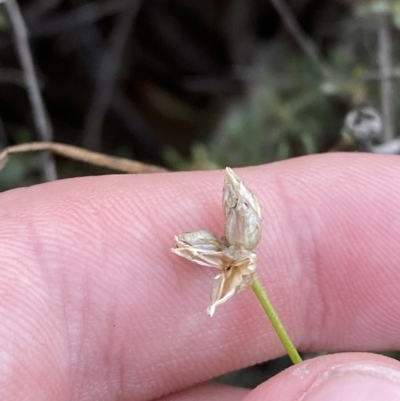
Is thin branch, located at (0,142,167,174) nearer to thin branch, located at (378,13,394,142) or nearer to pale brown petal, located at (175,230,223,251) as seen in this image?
pale brown petal, located at (175,230,223,251)

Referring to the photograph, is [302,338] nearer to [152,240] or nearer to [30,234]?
[152,240]

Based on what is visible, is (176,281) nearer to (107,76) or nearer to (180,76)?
(107,76)

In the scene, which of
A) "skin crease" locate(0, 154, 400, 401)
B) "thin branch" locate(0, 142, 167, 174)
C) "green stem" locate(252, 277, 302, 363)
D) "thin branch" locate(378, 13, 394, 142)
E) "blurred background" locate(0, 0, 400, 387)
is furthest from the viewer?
"blurred background" locate(0, 0, 400, 387)

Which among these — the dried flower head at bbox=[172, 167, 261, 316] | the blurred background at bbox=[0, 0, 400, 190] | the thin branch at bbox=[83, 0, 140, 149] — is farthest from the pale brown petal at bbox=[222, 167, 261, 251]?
the thin branch at bbox=[83, 0, 140, 149]

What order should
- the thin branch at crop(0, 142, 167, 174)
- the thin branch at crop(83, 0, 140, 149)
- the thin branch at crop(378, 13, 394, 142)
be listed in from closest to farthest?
1. the thin branch at crop(0, 142, 167, 174)
2. the thin branch at crop(378, 13, 394, 142)
3. the thin branch at crop(83, 0, 140, 149)

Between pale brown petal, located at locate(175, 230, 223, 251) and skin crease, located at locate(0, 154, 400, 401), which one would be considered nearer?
pale brown petal, located at locate(175, 230, 223, 251)

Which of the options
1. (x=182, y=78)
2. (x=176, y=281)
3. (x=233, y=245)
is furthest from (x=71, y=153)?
(x=182, y=78)

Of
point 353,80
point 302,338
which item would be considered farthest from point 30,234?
point 353,80

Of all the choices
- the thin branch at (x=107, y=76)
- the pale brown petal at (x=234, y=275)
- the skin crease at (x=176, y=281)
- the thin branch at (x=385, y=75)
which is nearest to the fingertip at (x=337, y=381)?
the skin crease at (x=176, y=281)

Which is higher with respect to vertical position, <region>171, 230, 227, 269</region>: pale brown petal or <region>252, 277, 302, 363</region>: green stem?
<region>171, 230, 227, 269</region>: pale brown petal
